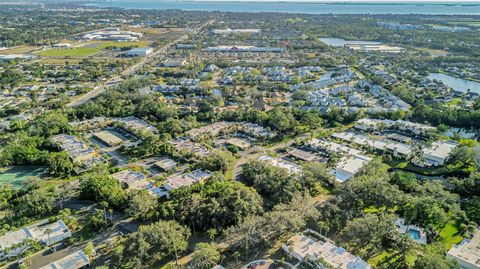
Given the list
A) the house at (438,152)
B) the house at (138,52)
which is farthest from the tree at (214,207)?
the house at (138,52)

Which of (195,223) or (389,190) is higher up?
(389,190)

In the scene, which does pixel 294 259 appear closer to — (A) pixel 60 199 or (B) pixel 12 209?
(A) pixel 60 199

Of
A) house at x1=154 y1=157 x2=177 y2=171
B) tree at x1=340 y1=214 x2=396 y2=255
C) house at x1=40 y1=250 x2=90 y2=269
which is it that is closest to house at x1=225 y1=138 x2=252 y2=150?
house at x1=154 y1=157 x2=177 y2=171

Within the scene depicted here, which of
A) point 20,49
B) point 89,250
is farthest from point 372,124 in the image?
point 20,49

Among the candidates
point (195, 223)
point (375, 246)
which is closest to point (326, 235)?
point (375, 246)

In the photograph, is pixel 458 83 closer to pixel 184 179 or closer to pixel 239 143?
pixel 239 143
